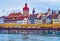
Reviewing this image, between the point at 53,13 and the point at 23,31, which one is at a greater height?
the point at 53,13

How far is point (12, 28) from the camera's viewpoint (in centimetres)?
1141

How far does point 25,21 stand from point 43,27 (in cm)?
82

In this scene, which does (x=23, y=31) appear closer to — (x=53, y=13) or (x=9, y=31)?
(x=9, y=31)

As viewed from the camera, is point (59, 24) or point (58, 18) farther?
point (58, 18)

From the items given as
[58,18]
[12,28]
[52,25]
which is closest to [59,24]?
[52,25]

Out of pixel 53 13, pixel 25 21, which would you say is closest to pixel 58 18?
pixel 53 13

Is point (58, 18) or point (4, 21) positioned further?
point (58, 18)

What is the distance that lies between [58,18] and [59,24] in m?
1.21

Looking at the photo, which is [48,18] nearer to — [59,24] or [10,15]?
[59,24]

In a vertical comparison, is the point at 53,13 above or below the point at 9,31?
above

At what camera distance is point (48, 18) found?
38.9 feet

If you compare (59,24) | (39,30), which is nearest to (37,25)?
(39,30)

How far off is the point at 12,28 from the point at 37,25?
3.59 feet

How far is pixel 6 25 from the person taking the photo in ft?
37.6
